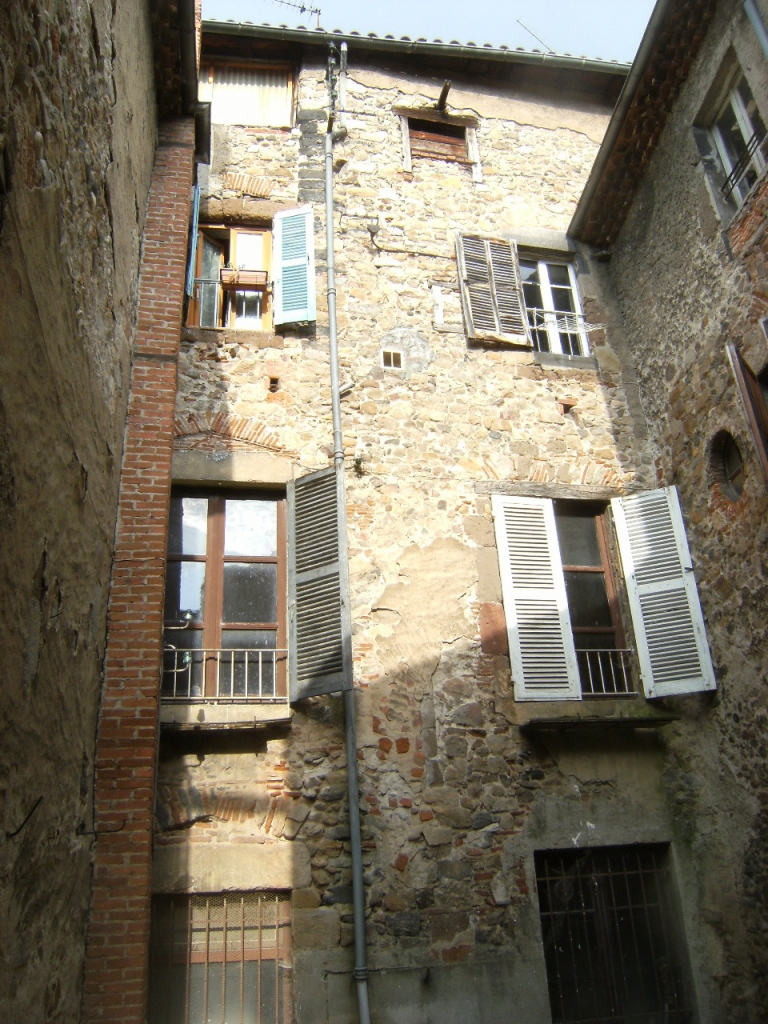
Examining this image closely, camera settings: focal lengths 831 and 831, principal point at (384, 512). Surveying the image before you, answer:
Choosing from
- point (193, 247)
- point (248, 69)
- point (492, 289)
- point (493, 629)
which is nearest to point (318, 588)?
point (493, 629)

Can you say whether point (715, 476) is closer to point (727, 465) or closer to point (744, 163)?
point (727, 465)

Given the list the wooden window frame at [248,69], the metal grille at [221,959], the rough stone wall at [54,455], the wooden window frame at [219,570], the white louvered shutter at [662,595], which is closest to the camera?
the rough stone wall at [54,455]

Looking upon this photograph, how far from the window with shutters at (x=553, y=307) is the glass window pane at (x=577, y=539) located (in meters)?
1.80

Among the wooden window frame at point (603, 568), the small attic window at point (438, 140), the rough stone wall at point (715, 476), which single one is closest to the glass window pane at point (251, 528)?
the wooden window frame at point (603, 568)

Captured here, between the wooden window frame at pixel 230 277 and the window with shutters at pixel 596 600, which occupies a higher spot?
the wooden window frame at pixel 230 277

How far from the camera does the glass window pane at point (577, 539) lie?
7164 millimetres

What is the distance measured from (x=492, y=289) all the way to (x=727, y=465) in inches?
113

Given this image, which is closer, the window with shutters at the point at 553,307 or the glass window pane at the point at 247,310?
the glass window pane at the point at 247,310

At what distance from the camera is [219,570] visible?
21.0 feet

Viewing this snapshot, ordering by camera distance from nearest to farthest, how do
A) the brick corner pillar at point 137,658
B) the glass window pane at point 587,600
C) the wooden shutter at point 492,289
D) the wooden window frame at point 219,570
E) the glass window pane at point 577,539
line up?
the brick corner pillar at point 137,658, the wooden window frame at point 219,570, the glass window pane at point 587,600, the glass window pane at point 577,539, the wooden shutter at point 492,289

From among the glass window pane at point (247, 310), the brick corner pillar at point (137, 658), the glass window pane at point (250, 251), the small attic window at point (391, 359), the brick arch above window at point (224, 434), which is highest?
the glass window pane at point (250, 251)

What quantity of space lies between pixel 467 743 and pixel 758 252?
4167 millimetres

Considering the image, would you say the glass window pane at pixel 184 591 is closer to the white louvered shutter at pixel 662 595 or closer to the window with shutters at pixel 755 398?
the white louvered shutter at pixel 662 595

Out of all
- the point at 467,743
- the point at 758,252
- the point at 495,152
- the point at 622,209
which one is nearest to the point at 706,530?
the point at 758,252
